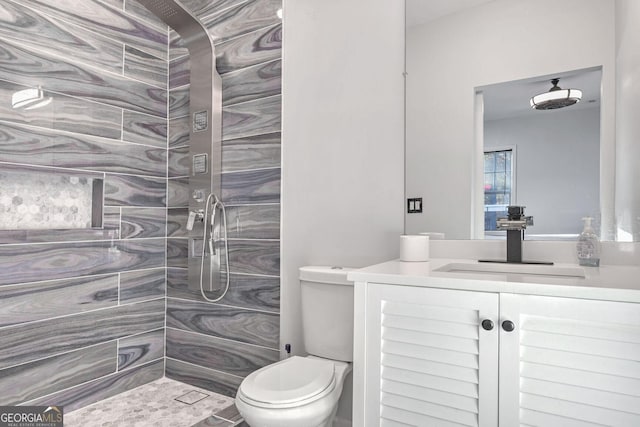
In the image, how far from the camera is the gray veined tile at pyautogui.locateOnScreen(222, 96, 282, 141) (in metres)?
2.11

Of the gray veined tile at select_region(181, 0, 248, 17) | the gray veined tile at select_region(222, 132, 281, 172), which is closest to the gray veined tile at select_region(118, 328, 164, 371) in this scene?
the gray veined tile at select_region(222, 132, 281, 172)

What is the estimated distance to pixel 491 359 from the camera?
1170 millimetres

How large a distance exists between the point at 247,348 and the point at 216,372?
0.92ft

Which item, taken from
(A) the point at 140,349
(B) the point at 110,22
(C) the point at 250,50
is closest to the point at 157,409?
(A) the point at 140,349

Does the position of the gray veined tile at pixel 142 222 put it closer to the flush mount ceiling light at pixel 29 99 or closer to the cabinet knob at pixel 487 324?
the flush mount ceiling light at pixel 29 99

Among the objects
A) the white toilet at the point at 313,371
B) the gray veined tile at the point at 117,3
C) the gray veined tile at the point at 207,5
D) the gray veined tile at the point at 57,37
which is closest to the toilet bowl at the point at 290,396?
the white toilet at the point at 313,371

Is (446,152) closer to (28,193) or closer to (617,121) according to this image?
(617,121)

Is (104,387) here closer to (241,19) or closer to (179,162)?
(179,162)

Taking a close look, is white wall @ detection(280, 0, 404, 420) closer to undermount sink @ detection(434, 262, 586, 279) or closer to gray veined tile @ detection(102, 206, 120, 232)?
undermount sink @ detection(434, 262, 586, 279)

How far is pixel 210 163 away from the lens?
2234 millimetres

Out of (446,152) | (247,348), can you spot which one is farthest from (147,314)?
(446,152)

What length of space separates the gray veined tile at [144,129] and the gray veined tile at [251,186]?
56cm

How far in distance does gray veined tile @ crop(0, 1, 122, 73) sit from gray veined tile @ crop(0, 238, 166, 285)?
964mm

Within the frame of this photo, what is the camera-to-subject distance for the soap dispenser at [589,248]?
1515mm
